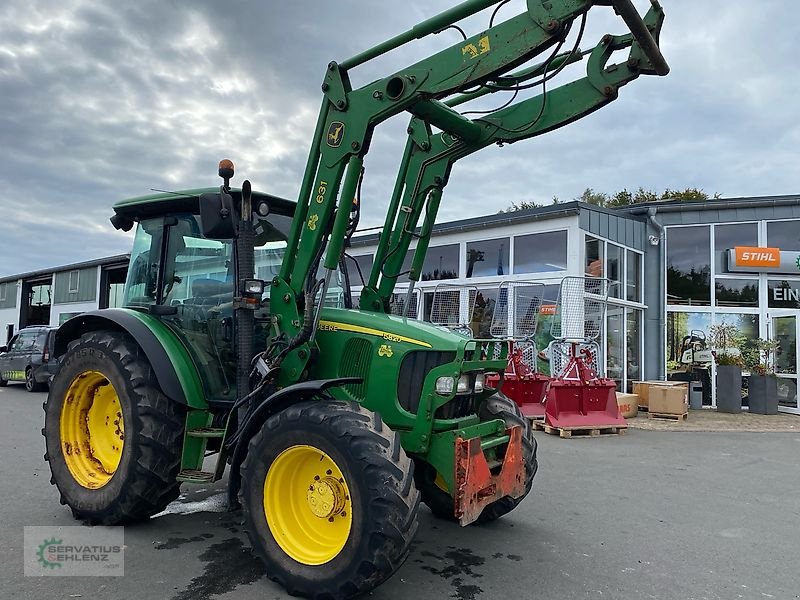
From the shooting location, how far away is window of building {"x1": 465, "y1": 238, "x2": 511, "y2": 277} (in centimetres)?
1423

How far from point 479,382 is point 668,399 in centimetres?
891

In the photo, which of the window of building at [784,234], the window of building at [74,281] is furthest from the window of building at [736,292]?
the window of building at [74,281]

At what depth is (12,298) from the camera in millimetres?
35500

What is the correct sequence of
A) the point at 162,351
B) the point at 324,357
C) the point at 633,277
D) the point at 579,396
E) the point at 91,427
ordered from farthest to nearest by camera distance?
the point at 633,277 < the point at 579,396 < the point at 91,427 < the point at 162,351 < the point at 324,357

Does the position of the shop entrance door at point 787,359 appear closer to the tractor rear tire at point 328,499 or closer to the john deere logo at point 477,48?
the john deere logo at point 477,48

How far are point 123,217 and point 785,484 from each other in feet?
24.1

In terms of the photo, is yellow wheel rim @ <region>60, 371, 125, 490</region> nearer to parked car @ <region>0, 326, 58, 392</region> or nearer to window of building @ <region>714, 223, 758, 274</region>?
parked car @ <region>0, 326, 58, 392</region>

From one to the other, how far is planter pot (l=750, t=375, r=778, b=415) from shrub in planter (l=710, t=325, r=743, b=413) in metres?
0.31

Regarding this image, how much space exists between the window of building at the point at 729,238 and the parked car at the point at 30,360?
53.0 feet

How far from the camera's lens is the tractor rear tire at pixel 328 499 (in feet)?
10.6

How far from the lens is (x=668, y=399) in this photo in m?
11.9

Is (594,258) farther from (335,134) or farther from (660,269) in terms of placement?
(335,134)

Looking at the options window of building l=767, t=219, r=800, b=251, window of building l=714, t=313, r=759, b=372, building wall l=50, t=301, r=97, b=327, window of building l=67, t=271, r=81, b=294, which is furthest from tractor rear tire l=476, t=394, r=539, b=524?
window of building l=67, t=271, r=81, b=294

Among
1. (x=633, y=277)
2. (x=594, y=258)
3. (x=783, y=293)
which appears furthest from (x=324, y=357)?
(x=783, y=293)
